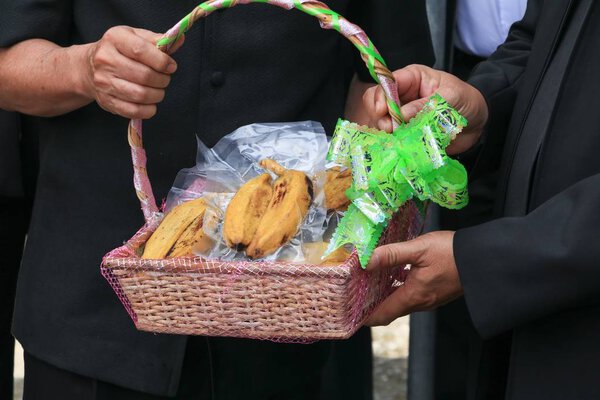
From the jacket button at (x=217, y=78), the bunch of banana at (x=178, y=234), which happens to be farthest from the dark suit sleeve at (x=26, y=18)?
the bunch of banana at (x=178, y=234)

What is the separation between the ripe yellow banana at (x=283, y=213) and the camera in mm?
1672

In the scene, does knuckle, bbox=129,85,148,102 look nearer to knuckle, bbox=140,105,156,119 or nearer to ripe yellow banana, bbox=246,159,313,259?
knuckle, bbox=140,105,156,119

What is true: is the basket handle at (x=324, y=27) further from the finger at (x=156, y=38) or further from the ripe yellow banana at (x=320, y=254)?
the ripe yellow banana at (x=320, y=254)

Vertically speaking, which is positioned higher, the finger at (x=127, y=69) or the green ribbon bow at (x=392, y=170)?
the finger at (x=127, y=69)

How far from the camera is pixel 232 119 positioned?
2049mm

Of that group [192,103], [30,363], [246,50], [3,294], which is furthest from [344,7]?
[3,294]

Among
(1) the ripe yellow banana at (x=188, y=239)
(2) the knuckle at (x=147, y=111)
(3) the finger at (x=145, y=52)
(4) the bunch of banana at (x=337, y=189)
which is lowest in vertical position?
(1) the ripe yellow banana at (x=188, y=239)

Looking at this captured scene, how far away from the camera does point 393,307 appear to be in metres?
1.83

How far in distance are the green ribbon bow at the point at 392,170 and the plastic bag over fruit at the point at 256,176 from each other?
8 centimetres

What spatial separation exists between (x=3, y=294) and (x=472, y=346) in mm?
1357

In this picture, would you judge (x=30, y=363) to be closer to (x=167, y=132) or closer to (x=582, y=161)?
(x=167, y=132)

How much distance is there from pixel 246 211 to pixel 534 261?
1.59ft

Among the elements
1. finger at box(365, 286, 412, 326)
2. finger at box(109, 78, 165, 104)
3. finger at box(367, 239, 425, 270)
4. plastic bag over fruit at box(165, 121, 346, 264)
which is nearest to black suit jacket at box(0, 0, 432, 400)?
plastic bag over fruit at box(165, 121, 346, 264)

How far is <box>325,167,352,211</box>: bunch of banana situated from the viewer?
5.94 feet
